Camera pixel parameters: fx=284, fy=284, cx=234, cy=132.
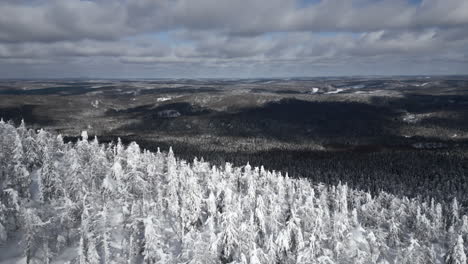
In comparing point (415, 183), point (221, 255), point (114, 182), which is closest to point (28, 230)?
point (114, 182)

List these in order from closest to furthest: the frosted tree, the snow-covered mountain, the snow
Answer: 1. the frosted tree
2. the snow-covered mountain
3. the snow

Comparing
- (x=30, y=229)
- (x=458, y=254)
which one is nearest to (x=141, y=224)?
(x=30, y=229)

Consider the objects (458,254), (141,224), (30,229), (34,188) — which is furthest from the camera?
(34,188)

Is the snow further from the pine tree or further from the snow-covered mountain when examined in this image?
the pine tree

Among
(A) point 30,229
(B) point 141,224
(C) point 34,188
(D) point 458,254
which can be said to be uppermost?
(A) point 30,229

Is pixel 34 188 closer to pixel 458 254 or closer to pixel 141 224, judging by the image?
pixel 141 224

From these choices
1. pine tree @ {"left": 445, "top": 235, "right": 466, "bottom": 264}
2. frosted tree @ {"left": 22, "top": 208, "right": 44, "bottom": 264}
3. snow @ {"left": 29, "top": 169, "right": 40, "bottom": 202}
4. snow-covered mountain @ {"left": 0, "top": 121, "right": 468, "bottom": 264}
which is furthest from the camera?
snow @ {"left": 29, "top": 169, "right": 40, "bottom": 202}

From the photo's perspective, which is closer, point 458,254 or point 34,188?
point 458,254

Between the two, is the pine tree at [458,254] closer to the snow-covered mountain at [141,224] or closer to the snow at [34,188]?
the snow-covered mountain at [141,224]

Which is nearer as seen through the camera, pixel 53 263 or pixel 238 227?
pixel 238 227

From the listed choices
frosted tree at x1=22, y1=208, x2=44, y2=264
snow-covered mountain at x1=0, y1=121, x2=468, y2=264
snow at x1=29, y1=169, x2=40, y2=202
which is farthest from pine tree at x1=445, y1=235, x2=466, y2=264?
snow at x1=29, y1=169, x2=40, y2=202

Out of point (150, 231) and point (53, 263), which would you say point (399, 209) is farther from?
point (53, 263)
